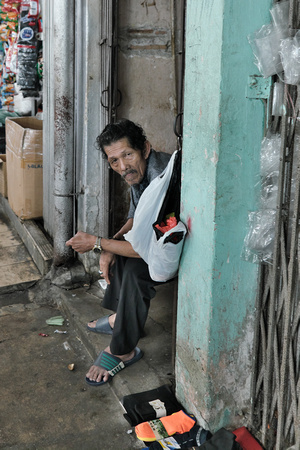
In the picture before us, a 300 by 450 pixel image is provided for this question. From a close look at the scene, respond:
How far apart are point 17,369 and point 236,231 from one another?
171cm

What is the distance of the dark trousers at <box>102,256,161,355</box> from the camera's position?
2.73 m

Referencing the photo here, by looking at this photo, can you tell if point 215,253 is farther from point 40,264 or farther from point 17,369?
point 40,264

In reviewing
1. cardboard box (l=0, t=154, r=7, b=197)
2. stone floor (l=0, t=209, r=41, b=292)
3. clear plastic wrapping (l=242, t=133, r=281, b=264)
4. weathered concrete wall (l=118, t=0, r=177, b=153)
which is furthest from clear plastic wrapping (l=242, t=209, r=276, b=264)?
cardboard box (l=0, t=154, r=7, b=197)

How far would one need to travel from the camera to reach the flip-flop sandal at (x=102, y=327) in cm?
320

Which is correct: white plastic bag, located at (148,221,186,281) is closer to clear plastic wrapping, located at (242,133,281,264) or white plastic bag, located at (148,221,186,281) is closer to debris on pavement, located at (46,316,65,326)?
clear plastic wrapping, located at (242,133,281,264)

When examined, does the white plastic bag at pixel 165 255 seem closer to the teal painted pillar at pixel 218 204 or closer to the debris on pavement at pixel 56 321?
the teal painted pillar at pixel 218 204

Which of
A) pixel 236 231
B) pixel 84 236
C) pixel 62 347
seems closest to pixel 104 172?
pixel 84 236

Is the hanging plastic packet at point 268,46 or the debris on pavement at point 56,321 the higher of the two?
the hanging plastic packet at point 268,46

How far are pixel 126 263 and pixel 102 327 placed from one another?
613 millimetres

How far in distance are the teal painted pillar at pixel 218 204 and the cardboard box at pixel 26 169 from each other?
3.02 meters

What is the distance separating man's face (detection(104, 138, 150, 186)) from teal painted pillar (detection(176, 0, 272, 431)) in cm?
61

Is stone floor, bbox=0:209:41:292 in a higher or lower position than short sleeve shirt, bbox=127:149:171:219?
lower

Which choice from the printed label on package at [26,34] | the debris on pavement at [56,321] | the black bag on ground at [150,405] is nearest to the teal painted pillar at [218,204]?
the black bag on ground at [150,405]

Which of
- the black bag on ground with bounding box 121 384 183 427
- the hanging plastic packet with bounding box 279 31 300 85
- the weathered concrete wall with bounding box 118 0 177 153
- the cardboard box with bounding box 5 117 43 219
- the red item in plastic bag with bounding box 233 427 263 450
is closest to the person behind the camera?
the hanging plastic packet with bounding box 279 31 300 85
